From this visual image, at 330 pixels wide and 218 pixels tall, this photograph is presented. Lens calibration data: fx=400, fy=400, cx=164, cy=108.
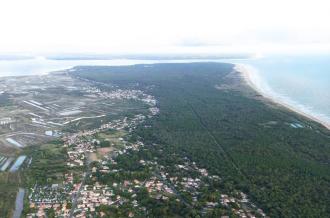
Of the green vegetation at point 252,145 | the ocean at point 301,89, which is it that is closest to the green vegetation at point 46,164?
the green vegetation at point 252,145

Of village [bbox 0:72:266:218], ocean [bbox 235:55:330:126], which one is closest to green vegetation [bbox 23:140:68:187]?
village [bbox 0:72:266:218]

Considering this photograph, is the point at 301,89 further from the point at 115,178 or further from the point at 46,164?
the point at 46,164

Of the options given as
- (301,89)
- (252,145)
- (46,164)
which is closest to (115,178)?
(46,164)

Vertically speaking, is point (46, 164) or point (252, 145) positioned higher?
point (252, 145)

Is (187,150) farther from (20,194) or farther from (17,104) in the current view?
(17,104)

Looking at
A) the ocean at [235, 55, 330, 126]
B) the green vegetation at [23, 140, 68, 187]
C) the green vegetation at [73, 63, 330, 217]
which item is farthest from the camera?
the ocean at [235, 55, 330, 126]

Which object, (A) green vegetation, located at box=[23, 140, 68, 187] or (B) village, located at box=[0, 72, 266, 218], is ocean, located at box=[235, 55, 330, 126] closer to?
(B) village, located at box=[0, 72, 266, 218]

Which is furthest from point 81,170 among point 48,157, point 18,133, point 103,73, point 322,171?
point 103,73

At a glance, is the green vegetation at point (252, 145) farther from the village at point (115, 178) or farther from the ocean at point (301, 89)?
the ocean at point (301, 89)
